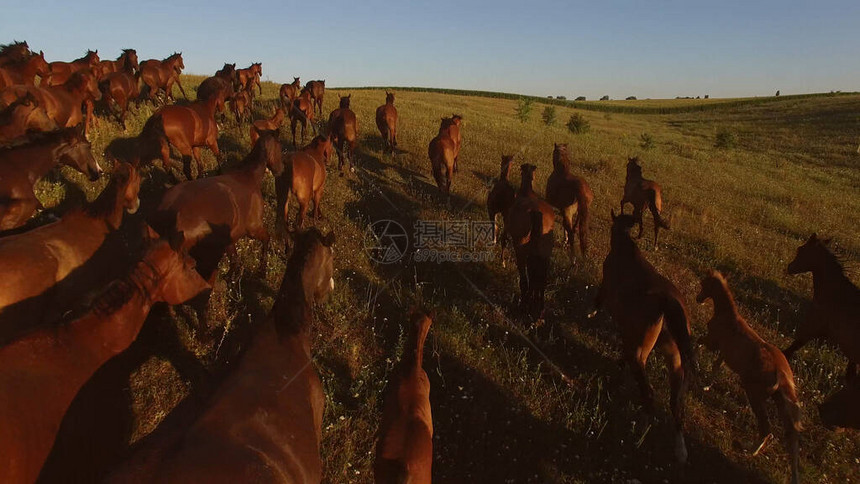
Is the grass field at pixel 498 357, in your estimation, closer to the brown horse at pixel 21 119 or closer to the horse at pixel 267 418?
the horse at pixel 267 418

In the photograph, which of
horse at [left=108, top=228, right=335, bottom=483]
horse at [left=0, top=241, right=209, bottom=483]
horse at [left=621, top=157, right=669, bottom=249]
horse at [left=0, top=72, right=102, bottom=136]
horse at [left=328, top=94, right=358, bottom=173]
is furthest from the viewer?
horse at [left=328, top=94, right=358, bottom=173]

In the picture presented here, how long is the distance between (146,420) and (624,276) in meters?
5.51

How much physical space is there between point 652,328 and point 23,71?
55.5ft

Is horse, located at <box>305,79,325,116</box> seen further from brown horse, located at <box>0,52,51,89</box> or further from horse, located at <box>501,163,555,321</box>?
horse, located at <box>501,163,555,321</box>

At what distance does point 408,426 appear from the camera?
3.24 metres

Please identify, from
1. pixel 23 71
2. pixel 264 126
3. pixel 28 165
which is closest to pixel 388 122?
pixel 264 126

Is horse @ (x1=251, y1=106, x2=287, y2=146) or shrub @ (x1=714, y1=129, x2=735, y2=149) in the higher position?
horse @ (x1=251, y1=106, x2=287, y2=146)

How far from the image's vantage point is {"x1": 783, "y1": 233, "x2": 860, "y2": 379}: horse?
5.47 m

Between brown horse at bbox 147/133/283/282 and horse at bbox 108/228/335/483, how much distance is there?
88.6 inches

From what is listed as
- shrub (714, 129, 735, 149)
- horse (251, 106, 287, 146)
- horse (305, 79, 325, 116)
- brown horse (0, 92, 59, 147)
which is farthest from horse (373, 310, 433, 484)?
shrub (714, 129, 735, 149)

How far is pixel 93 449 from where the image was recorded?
3.27m

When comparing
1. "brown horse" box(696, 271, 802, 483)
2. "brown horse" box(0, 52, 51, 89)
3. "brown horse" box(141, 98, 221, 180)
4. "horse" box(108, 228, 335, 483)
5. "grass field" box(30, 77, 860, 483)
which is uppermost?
"brown horse" box(0, 52, 51, 89)

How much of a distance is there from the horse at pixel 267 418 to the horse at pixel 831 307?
625cm

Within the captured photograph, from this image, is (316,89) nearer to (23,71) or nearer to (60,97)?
(23,71)
